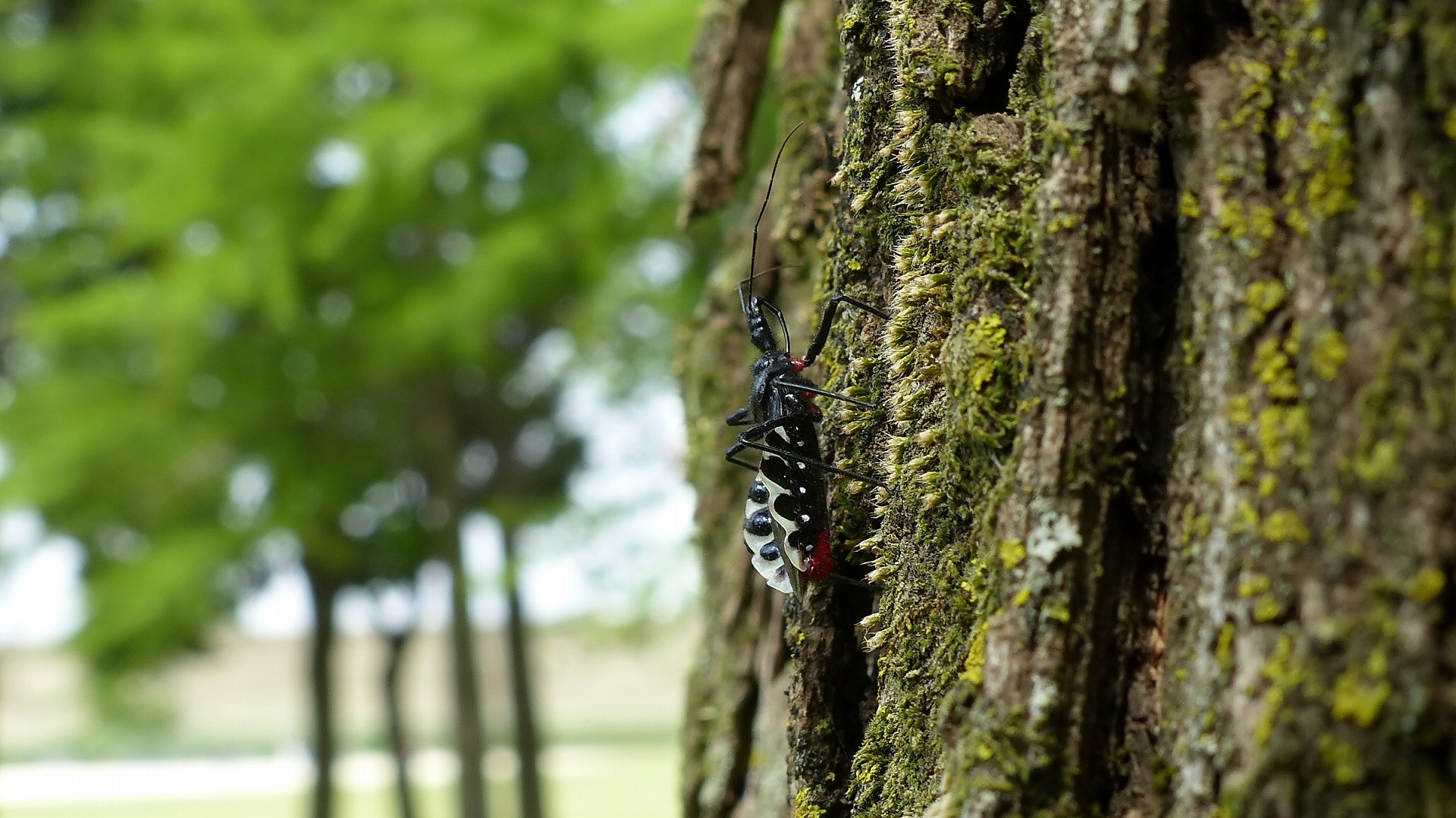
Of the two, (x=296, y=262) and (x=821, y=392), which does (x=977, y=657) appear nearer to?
(x=821, y=392)

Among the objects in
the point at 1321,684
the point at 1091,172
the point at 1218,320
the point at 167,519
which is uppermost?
the point at 167,519

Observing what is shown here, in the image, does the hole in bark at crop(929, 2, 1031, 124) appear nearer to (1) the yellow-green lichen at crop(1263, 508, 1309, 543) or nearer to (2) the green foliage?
(1) the yellow-green lichen at crop(1263, 508, 1309, 543)

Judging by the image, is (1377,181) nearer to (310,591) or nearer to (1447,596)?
(1447,596)

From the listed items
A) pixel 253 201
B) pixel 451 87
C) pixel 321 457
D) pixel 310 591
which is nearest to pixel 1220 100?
pixel 451 87

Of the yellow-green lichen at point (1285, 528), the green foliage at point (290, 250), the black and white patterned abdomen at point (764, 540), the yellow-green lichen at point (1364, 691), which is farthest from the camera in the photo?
the green foliage at point (290, 250)

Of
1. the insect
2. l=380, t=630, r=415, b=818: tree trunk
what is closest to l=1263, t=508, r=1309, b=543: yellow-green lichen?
the insect

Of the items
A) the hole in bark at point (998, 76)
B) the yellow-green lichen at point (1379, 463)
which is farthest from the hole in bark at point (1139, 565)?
the hole in bark at point (998, 76)

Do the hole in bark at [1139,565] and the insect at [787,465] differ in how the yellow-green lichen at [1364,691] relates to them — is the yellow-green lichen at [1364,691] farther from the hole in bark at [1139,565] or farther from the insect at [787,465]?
the insect at [787,465]
